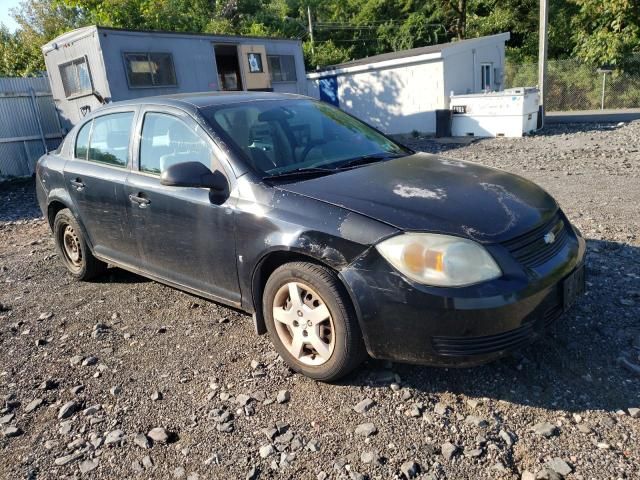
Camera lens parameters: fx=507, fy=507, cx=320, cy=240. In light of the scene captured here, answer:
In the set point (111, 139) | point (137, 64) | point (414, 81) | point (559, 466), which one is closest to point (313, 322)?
point (559, 466)

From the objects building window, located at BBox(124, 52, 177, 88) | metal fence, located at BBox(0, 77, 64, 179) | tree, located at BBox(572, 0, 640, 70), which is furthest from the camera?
tree, located at BBox(572, 0, 640, 70)

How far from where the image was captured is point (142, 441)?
2680 millimetres

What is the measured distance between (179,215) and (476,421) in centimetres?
229

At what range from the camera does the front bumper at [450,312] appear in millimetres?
2488

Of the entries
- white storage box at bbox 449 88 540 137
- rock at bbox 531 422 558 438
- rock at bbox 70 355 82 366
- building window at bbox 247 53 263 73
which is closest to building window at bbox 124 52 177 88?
building window at bbox 247 53 263 73

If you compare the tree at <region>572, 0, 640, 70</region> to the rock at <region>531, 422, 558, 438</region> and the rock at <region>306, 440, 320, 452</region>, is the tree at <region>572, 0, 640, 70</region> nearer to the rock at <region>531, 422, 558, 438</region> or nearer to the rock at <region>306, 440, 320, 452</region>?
the rock at <region>531, 422, 558, 438</region>

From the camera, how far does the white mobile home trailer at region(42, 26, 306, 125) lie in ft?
40.5

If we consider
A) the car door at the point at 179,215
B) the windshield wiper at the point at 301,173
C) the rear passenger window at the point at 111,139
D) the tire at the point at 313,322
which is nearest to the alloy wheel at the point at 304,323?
the tire at the point at 313,322

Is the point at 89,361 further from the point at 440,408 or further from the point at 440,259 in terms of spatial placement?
the point at 440,259

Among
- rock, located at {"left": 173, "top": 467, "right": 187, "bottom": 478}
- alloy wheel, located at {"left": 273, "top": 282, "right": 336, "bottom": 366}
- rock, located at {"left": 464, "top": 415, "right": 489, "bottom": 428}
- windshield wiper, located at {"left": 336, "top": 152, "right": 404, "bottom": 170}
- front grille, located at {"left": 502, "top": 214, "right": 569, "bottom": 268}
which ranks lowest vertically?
rock, located at {"left": 464, "top": 415, "right": 489, "bottom": 428}

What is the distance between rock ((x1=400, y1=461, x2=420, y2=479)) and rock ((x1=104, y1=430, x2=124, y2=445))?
1504mm

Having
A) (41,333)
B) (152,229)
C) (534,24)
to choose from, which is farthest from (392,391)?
(534,24)

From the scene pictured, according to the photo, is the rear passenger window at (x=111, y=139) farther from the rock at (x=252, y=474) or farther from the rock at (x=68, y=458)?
the rock at (x=252, y=474)

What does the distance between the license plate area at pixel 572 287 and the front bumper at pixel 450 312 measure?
107 millimetres
